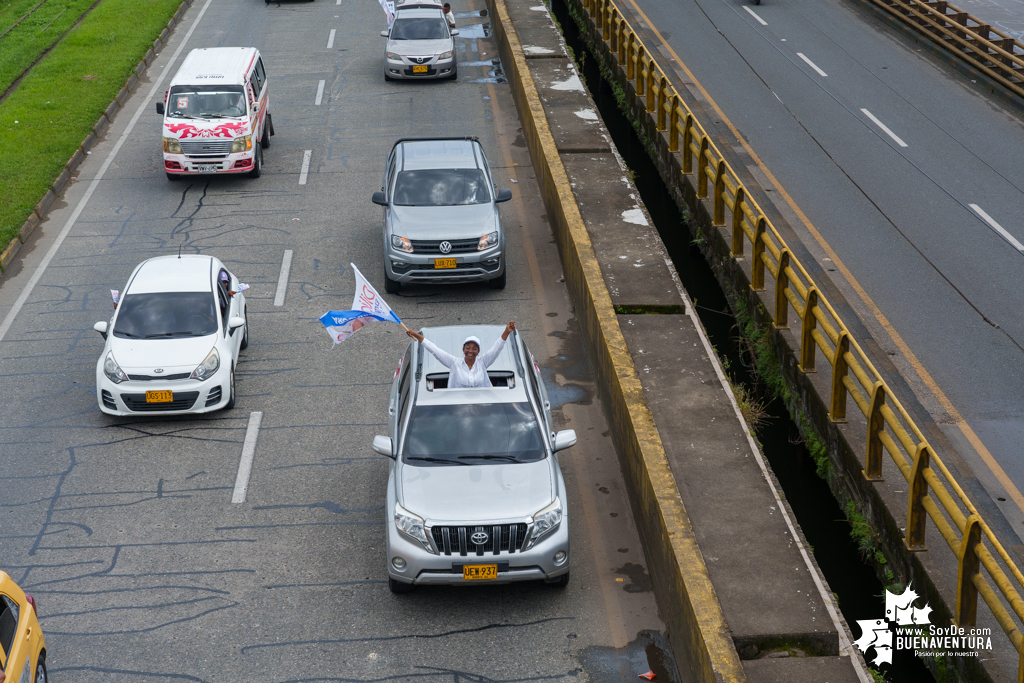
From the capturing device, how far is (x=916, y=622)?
8.38 meters

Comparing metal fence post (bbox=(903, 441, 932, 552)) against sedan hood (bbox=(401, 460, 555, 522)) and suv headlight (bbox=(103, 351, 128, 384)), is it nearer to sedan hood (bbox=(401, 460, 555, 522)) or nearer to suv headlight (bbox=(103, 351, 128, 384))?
sedan hood (bbox=(401, 460, 555, 522))

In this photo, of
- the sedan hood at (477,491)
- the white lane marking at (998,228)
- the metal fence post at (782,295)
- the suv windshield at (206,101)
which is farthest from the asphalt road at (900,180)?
the suv windshield at (206,101)

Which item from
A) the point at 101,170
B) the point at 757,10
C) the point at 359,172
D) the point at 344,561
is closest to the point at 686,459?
the point at 344,561

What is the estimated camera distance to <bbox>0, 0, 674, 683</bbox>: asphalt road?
8836 mm

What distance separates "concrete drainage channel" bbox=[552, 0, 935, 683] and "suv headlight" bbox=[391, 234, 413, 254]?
15.0 ft

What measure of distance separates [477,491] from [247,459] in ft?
12.1

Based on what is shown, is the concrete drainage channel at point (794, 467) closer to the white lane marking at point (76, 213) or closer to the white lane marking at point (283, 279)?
the white lane marking at point (283, 279)

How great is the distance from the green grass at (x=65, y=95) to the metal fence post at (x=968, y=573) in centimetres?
1579

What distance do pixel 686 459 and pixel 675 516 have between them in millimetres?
1277

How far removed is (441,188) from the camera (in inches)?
644

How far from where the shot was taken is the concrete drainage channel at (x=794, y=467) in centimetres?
976

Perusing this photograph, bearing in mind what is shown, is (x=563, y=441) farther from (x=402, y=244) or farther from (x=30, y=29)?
(x=30, y=29)

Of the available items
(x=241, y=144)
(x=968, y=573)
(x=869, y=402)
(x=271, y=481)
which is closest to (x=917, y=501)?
(x=968, y=573)

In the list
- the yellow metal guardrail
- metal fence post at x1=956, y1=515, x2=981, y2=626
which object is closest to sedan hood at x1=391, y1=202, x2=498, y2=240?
the yellow metal guardrail
